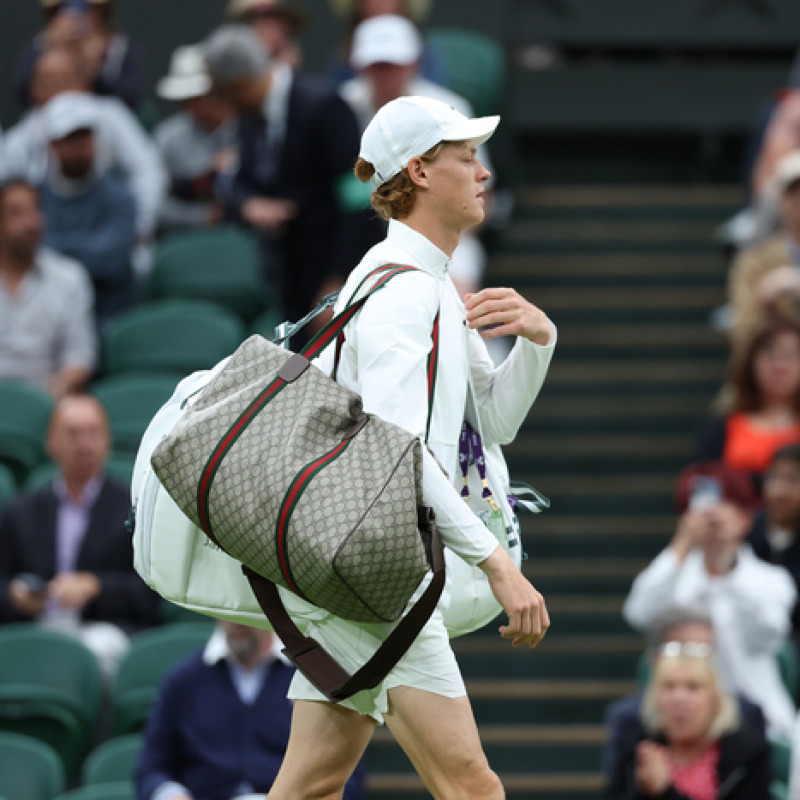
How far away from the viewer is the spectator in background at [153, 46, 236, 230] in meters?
8.83

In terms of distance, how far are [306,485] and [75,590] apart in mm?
3449

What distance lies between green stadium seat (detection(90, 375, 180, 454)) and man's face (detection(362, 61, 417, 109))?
1.47 metres

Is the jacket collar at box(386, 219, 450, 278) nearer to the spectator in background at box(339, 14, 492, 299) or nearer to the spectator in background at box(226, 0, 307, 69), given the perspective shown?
the spectator in background at box(339, 14, 492, 299)

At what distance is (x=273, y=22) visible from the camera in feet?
28.8

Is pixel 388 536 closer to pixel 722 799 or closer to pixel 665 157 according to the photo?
pixel 722 799

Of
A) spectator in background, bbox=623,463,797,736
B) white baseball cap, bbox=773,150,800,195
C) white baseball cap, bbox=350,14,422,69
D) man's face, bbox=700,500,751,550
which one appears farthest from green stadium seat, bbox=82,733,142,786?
white baseball cap, bbox=773,150,800,195

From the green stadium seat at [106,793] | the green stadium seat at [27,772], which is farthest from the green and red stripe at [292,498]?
the green stadium seat at [27,772]

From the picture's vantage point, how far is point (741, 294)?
7.27m

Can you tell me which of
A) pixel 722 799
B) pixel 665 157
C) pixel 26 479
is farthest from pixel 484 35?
pixel 722 799

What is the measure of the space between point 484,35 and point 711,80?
1.41 m

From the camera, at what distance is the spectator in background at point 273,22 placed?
8688mm

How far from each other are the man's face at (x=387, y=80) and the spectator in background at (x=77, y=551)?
1.77 meters

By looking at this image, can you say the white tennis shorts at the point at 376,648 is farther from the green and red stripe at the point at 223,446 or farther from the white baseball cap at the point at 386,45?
the white baseball cap at the point at 386,45

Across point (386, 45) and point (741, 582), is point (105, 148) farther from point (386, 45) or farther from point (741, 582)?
point (741, 582)
